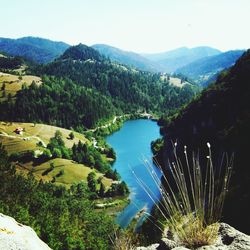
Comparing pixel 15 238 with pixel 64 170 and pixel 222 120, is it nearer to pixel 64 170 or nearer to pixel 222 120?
pixel 222 120

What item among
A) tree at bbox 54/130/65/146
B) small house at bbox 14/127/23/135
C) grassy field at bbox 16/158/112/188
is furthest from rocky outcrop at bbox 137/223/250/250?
small house at bbox 14/127/23/135

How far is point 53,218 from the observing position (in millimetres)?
67125

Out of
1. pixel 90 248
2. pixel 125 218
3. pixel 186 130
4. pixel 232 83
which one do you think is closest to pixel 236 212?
pixel 90 248

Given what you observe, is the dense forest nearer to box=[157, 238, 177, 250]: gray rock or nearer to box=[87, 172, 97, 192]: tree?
box=[87, 172, 97, 192]: tree

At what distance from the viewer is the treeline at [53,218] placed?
5741 centimetres

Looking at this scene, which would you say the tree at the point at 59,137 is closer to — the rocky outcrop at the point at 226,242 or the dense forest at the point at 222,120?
the dense forest at the point at 222,120

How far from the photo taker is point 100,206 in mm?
123125

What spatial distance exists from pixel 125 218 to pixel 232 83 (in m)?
55.4

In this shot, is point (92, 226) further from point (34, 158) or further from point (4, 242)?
point (34, 158)

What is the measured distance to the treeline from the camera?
188 feet

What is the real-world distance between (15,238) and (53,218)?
5920 cm

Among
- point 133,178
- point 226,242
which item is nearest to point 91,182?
point 133,178

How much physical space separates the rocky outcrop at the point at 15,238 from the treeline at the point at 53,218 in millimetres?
43319

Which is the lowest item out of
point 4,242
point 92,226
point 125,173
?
point 125,173
